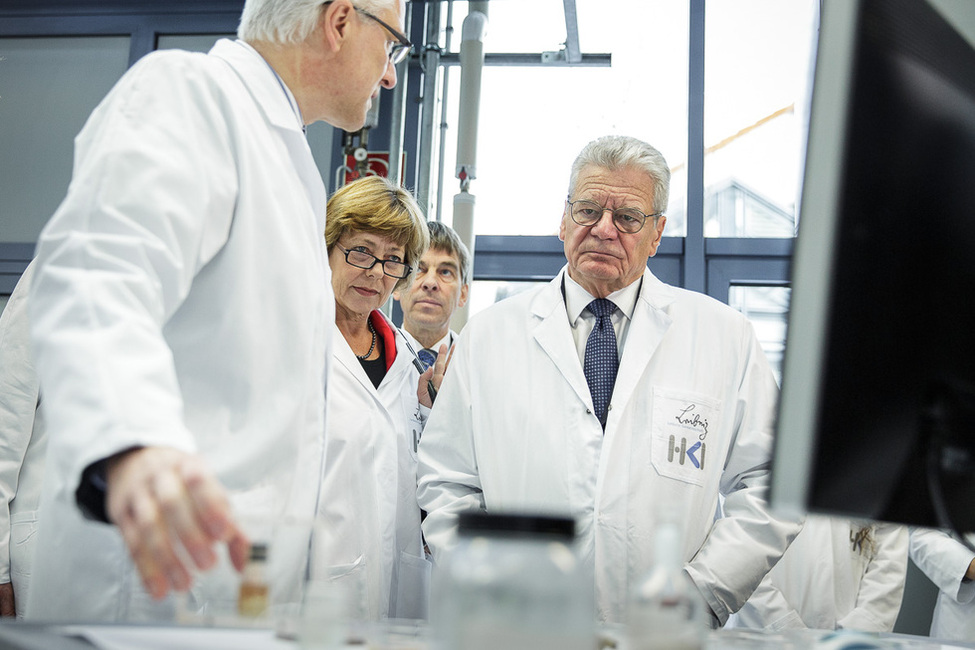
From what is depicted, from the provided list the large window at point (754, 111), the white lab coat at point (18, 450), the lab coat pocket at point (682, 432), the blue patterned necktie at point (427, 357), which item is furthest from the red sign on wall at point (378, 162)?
the lab coat pocket at point (682, 432)

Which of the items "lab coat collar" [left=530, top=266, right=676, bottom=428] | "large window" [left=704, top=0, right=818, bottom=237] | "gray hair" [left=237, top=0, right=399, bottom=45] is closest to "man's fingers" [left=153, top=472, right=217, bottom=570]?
"gray hair" [left=237, top=0, right=399, bottom=45]

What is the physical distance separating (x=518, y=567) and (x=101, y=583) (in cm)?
70

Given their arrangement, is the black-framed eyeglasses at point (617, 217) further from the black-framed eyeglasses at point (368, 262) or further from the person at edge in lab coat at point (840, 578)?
the person at edge in lab coat at point (840, 578)

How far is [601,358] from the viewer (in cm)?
188

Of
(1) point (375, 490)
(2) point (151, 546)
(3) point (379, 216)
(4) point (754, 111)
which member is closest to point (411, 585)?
(1) point (375, 490)

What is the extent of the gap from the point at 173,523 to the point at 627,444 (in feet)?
4.18

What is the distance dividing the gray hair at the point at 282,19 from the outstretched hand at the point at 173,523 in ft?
2.87

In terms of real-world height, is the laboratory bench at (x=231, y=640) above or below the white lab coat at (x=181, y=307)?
below

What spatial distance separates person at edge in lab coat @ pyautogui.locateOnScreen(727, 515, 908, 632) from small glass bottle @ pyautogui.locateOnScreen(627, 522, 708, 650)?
206 cm

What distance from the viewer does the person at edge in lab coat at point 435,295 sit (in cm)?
267

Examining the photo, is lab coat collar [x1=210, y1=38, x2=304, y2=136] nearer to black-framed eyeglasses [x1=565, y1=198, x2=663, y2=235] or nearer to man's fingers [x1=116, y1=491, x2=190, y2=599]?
man's fingers [x1=116, y1=491, x2=190, y2=599]

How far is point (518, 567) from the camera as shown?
1.61ft

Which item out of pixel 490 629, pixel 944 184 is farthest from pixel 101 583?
pixel 944 184

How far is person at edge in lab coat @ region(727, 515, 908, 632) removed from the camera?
8.39ft
